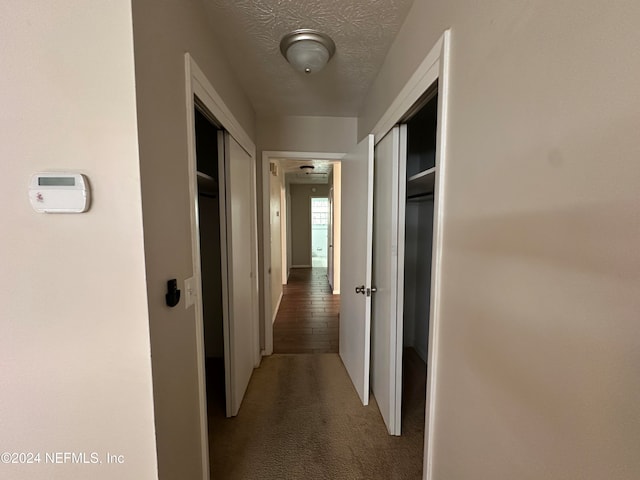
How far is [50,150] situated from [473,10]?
1.38 metres

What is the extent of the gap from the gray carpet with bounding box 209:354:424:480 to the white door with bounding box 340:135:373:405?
23 centimetres

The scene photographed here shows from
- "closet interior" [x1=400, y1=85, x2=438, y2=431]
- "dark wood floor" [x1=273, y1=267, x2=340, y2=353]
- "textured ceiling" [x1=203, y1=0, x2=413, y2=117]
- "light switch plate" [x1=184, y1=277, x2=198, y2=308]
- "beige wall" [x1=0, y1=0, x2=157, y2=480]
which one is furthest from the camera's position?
"dark wood floor" [x1=273, y1=267, x2=340, y2=353]

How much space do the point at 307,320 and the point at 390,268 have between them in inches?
99.0

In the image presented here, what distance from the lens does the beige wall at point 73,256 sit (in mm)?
785

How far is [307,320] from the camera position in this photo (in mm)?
3926

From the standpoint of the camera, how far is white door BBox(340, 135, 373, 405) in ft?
6.19

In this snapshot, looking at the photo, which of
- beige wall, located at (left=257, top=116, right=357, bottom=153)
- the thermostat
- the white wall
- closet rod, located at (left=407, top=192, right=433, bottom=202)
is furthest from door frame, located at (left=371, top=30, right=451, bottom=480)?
the white wall

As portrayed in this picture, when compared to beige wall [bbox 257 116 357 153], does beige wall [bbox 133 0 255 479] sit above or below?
below

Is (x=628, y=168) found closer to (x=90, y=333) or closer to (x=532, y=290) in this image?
(x=532, y=290)

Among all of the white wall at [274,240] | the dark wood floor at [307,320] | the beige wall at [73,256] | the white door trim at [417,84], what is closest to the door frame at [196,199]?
the beige wall at [73,256]

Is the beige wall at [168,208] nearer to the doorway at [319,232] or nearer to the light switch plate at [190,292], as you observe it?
the light switch plate at [190,292]

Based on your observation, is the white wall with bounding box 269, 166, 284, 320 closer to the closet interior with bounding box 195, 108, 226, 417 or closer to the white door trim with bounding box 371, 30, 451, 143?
the closet interior with bounding box 195, 108, 226, 417

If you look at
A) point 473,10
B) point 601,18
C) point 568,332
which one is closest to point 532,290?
point 568,332

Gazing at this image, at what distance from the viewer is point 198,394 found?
4.04 feet
